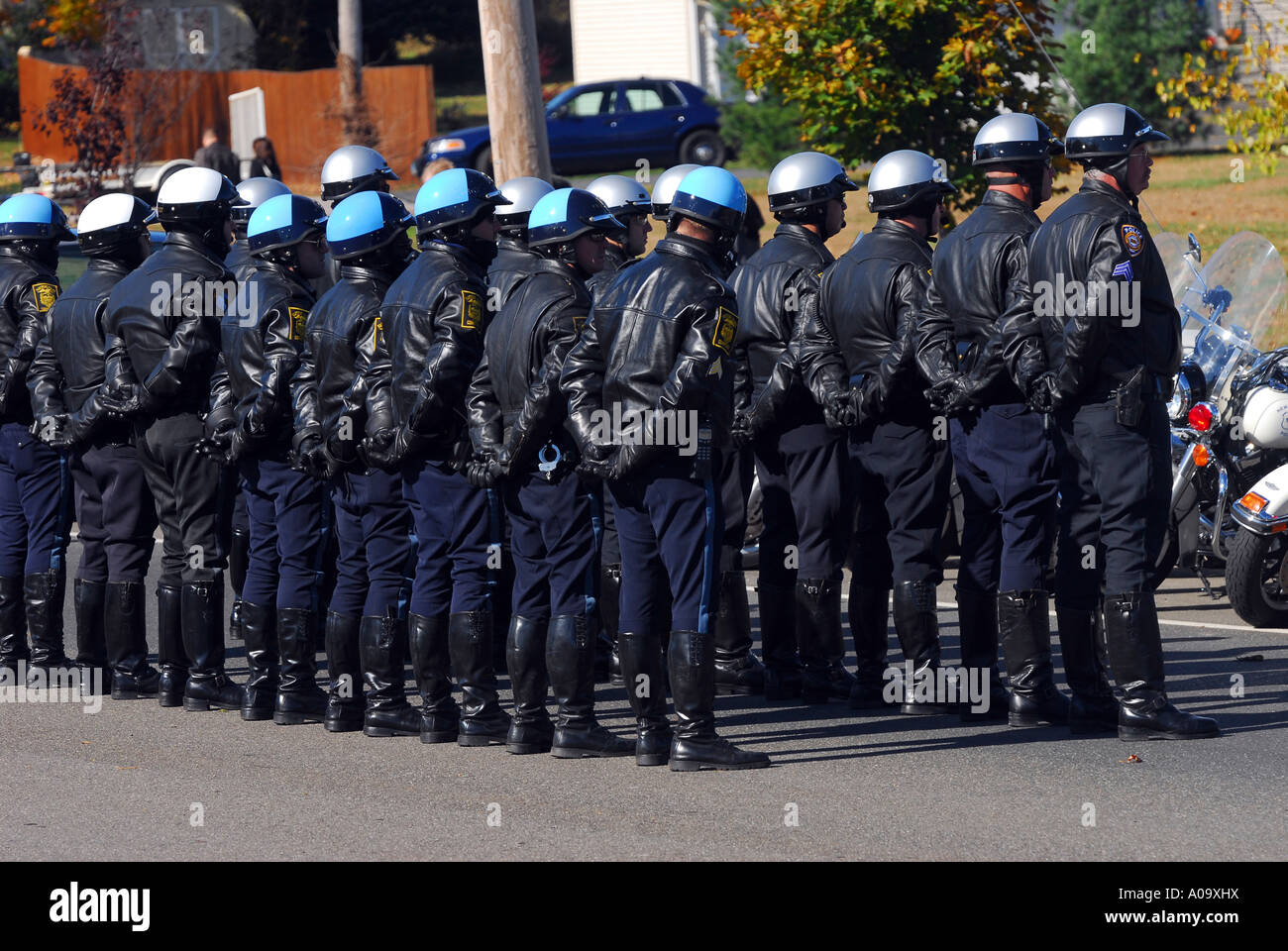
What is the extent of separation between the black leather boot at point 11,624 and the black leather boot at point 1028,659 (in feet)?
15.2

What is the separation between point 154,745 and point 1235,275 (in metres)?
6.09

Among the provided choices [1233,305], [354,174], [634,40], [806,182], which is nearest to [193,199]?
[354,174]

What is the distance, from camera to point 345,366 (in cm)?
759

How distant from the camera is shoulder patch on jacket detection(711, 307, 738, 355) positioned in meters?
6.70

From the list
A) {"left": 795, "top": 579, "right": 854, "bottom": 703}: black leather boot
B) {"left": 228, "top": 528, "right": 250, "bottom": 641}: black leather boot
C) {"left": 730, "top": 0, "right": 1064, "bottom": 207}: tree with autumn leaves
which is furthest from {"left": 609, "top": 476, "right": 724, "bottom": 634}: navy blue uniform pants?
{"left": 730, "top": 0, "right": 1064, "bottom": 207}: tree with autumn leaves

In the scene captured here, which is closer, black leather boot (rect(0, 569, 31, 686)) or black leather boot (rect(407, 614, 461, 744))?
black leather boot (rect(407, 614, 461, 744))

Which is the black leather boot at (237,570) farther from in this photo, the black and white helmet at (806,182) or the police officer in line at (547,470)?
the black and white helmet at (806,182)

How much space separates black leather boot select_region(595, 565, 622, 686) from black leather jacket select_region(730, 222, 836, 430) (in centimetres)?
102

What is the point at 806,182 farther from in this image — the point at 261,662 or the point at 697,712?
the point at 261,662

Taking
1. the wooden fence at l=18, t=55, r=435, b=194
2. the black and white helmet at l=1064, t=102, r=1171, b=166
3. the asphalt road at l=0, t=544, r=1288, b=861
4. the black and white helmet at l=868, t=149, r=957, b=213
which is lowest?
the asphalt road at l=0, t=544, r=1288, b=861

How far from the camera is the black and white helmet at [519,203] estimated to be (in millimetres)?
8180

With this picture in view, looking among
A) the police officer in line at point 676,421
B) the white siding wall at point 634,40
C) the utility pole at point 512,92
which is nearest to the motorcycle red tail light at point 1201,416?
the police officer in line at point 676,421

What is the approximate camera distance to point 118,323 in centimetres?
824

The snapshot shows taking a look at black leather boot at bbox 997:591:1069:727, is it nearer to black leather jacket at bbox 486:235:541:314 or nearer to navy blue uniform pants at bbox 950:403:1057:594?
navy blue uniform pants at bbox 950:403:1057:594
